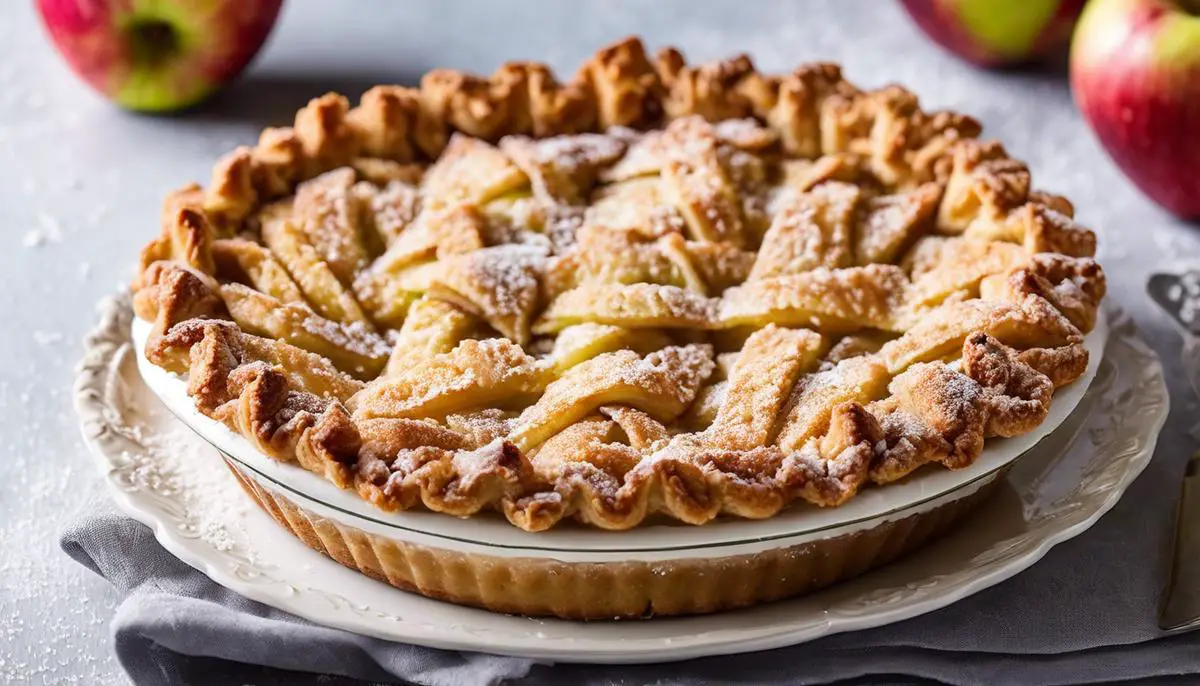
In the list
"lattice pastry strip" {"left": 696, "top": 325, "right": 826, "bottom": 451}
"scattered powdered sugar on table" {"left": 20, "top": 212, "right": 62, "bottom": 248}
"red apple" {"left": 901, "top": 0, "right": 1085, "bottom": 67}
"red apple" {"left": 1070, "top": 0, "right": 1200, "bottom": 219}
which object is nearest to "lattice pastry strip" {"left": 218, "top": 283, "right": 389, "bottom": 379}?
"lattice pastry strip" {"left": 696, "top": 325, "right": 826, "bottom": 451}

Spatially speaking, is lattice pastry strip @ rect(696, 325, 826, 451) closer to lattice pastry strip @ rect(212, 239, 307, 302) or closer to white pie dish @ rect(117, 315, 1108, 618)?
white pie dish @ rect(117, 315, 1108, 618)

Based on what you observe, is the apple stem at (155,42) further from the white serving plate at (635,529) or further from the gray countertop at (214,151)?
the white serving plate at (635,529)

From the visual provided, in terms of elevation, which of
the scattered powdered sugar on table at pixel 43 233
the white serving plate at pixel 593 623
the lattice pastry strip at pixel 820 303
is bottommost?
the scattered powdered sugar on table at pixel 43 233

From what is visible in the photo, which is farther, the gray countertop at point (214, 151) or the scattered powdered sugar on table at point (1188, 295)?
the scattered powdered sugar on table at point (1188, 295)

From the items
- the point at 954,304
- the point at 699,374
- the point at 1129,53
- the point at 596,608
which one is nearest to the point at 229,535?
the point at 596,608

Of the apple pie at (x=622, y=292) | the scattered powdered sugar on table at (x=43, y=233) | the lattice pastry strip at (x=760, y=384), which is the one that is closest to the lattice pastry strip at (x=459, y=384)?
the apple pie at (x=622, y=292)

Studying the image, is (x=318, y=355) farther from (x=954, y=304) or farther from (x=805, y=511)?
(x=954, y=304)
